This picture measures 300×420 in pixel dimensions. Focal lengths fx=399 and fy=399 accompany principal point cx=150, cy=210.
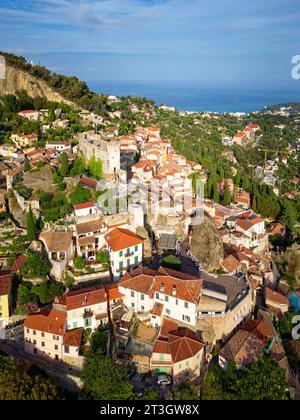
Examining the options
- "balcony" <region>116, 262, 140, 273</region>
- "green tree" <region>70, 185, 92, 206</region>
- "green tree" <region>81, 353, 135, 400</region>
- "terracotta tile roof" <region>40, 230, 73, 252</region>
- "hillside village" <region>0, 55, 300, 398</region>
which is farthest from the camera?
"green tree" <region>70, 185, 92, 206</region>

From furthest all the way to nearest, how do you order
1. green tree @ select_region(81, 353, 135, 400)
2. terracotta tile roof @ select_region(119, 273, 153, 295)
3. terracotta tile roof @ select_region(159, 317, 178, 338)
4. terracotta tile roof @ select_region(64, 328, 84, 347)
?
terracotta tile roof @ select_region(119, 273, 153, 295), terracotta tile roof @ select_region(159, 317, 178, 338), terracotta tile roof @ select_region(64, 328, 84, 347), green tree @ select_region(81, 353, 135, 400)

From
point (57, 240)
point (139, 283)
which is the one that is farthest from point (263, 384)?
point (57, 240)

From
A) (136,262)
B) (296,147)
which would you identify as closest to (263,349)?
(136,262)

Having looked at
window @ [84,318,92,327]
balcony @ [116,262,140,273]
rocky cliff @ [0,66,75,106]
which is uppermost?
rocky cliff @ [0,66,75,106]

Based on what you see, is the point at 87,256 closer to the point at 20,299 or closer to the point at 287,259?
the point at 20,299

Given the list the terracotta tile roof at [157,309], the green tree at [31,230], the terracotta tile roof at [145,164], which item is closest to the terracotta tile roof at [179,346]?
the terracotta tile roof at [157,309]

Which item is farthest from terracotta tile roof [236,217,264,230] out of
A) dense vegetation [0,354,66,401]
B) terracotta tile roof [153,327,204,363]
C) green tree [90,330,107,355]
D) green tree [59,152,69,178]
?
dense vegetation [0,354,66,401]

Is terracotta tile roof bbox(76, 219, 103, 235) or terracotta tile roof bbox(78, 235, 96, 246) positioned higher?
terracotta tile roof bbox(76, 219, 103, 235)

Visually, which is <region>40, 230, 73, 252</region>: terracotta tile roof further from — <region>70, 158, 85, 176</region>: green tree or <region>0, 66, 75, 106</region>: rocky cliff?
<region>0, 66, 75, 106</region>: rocky cliff
